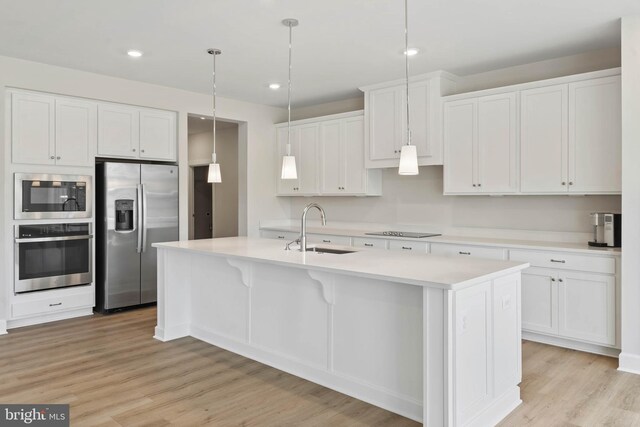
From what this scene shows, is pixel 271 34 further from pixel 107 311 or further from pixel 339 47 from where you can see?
pixel 107 311

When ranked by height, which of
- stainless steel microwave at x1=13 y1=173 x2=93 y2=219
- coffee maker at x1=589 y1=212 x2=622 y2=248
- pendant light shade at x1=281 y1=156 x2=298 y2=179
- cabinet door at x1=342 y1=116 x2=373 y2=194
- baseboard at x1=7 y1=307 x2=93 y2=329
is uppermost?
cabinet door at x1=342 y1=116 x2=373 y2=194

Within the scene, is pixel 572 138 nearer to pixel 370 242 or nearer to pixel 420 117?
pixel 420 117

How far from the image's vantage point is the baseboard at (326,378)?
263 centimetres

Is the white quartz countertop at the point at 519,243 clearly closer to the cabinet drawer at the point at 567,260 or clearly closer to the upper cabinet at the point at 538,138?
the cabinet drawer at the point at 567,260

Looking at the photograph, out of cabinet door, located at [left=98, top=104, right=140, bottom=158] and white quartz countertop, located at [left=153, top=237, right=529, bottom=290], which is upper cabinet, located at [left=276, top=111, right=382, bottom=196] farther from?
white quartz countertop, located at [left=153, top=237, right=529, bottom=290]

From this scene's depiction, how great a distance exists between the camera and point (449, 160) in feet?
15.6

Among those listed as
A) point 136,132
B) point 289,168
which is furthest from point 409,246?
point 136,132

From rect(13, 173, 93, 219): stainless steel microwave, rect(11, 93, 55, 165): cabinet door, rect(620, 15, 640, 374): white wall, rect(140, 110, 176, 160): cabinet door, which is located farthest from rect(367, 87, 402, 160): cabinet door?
rect(11, 93, 55, 165): cabinet door

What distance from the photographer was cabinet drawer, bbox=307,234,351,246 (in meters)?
5.38

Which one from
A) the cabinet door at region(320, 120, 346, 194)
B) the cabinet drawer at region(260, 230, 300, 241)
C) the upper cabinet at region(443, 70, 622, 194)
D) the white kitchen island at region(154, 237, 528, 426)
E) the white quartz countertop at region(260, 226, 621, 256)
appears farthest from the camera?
the cabinet drawer at region(260, 230, 300, 241)

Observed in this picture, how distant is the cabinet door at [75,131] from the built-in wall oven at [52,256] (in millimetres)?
678

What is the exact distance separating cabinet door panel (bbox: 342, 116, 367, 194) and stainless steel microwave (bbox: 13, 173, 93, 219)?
2.88 meters

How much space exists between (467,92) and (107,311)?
174 inches

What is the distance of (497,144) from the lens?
439cm
